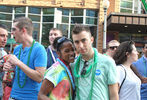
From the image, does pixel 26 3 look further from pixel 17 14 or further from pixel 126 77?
pixel 126 77

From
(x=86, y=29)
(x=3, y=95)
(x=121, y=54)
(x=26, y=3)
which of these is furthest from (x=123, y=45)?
(x=26, y=3)

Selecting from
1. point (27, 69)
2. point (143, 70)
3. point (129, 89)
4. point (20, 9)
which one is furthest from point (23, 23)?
point (20, 9)

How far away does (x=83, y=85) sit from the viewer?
2.41 metres

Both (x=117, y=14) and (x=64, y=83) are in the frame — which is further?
(x=117, y=14)

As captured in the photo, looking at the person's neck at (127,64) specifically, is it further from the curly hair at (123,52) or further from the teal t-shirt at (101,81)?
the teal t-shirt at (101,81)

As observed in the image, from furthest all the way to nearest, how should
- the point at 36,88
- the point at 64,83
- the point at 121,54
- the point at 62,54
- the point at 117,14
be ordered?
the point at 117,14 → the point at 121,54 → the point at 36,88 → the point at 62,54 → the point at 64,83

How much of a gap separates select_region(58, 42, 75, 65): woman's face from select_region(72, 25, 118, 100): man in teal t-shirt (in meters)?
0.14

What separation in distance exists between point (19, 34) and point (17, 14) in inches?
596

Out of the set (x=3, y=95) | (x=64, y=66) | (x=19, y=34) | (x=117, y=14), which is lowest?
(x=3, y=95)

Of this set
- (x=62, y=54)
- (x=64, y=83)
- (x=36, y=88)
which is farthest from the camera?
(x=36, y=88)

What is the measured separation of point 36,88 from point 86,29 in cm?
111

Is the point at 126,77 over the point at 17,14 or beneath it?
beneath

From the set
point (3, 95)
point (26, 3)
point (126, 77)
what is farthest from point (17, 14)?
point (126, 77)

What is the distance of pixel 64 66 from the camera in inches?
96.7
